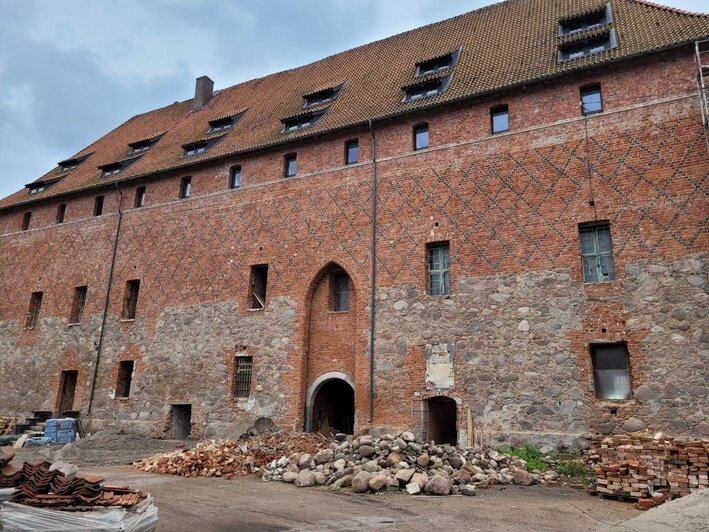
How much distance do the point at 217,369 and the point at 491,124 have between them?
10.7 m

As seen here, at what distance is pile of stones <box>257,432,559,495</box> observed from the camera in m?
9.17

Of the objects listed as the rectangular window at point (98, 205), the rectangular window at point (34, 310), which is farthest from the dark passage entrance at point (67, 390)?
the rectangular window at point (98, 205)

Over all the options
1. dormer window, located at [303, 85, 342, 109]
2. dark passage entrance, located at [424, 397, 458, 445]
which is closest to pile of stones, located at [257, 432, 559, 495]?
dark passage entrance, located at [424, 397, 458, 445]

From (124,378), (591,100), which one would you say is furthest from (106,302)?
(591,100)

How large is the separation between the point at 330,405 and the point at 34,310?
44.1 feet

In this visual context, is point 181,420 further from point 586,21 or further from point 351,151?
point 586,21

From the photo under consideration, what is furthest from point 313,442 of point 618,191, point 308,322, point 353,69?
point 353,69

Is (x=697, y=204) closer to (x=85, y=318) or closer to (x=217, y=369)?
(x=217, y=369)

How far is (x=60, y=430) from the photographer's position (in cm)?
1717

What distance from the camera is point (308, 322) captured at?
15555 millimetres

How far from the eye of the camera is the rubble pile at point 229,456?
448 inches

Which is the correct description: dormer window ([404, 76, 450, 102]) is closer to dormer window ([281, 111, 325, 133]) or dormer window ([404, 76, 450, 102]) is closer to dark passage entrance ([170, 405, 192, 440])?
dormer window ([281, 111, 325, 133])

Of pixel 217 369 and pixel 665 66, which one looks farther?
pixel 217 369

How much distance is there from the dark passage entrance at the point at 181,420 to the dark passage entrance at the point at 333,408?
14.2 ft
